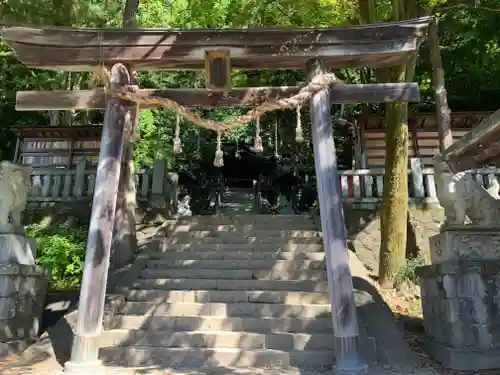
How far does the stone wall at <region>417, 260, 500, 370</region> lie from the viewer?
526 cm

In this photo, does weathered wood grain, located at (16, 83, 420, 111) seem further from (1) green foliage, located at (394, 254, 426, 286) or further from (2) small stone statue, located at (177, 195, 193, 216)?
(2) small stone statue, located at (177, 195, 193, 216)

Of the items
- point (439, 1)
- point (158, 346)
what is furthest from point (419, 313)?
point (439, 1)

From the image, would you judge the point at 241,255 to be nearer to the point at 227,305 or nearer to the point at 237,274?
the point at 237,274

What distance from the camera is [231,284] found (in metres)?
7.51

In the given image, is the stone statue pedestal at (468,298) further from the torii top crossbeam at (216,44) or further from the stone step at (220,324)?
the torii top crossbeam at (216,44)

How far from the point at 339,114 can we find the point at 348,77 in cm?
147

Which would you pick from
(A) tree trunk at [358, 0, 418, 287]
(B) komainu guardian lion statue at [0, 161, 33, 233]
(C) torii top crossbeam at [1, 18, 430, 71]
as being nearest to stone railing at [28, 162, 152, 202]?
(B) komainu guardian lion statue at [0, 161, 33, 233]

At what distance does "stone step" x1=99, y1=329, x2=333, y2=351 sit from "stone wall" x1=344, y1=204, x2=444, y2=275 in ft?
14.0

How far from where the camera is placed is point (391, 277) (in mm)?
8312

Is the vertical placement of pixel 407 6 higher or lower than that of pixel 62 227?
higher

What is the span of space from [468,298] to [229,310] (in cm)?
353

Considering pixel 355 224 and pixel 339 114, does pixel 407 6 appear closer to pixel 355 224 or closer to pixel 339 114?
pixel 355 224

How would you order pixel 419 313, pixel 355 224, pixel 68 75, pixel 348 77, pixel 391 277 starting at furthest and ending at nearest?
pixel 348 77, pixel 68 75, pixel 355 224, pixel 391 277, pixel 419 313

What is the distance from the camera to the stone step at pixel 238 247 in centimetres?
890
